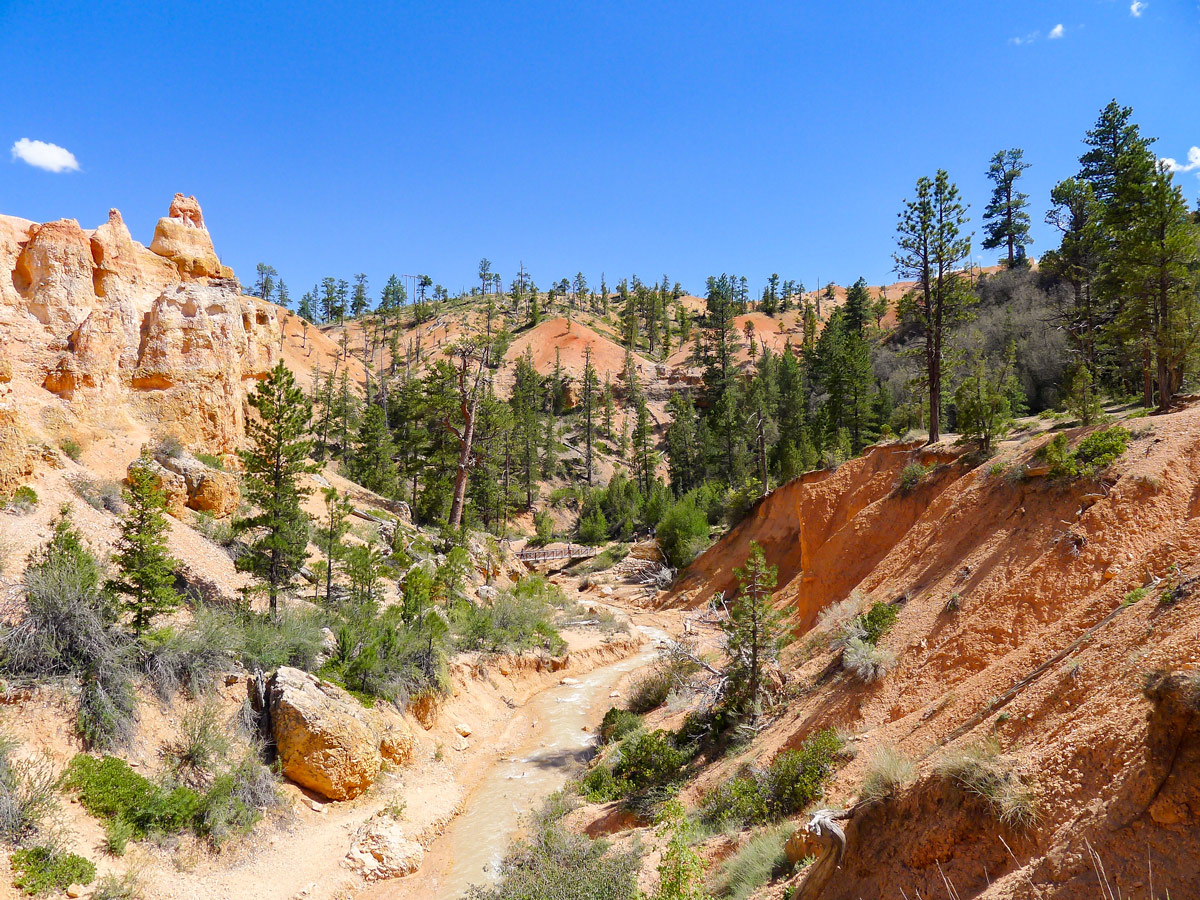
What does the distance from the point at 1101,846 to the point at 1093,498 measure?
7.81 m

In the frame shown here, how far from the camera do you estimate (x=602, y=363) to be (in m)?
89.9

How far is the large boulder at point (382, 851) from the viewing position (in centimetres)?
1030

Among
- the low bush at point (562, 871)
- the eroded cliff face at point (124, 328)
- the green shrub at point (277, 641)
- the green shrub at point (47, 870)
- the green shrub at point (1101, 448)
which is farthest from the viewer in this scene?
the eroded cliff face at point (124, 328)

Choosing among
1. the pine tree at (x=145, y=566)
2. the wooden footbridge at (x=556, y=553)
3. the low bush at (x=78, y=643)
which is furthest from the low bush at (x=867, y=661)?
the wooden footbridge at (x=556, y=553)

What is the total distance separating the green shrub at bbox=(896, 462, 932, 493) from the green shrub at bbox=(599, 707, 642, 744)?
33.1 feet

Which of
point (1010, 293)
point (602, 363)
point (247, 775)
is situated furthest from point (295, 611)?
point (602, 363)

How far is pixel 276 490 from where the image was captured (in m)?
15.0

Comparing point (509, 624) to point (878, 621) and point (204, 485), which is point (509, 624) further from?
point (878, 621)

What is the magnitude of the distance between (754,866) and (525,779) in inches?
304

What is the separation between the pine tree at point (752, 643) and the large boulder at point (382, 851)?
6.74 m

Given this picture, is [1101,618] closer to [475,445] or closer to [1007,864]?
[1007,864]

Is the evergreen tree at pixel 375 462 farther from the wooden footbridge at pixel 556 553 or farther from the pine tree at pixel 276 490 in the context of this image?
the pine tree at pixel 276 490

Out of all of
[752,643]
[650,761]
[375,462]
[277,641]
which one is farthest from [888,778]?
[375,462]

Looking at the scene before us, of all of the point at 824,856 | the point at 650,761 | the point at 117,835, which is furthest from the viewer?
the point at 650,761
